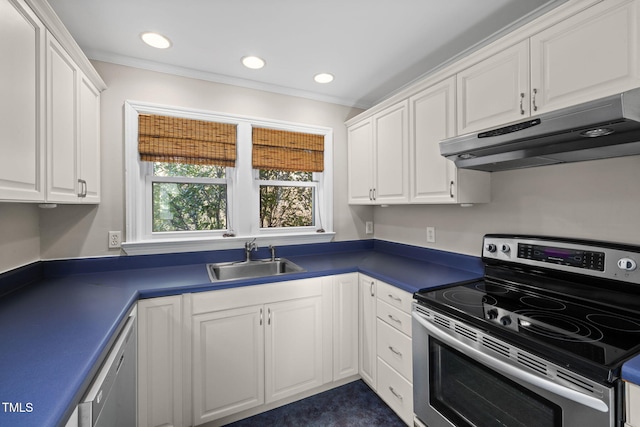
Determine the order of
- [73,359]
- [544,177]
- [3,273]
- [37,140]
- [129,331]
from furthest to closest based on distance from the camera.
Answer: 1. [544,177]
2. [3,273]
3. [129,331]
4. [37,140]
5. [73,359]

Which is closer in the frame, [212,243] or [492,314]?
[492,314]

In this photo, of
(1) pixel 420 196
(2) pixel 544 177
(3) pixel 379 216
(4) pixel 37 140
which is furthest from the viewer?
(3) pixel 379 216

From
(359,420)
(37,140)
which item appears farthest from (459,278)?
(37,140)

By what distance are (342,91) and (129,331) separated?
91.7 inches

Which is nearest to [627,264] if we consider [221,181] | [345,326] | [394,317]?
[394,317]

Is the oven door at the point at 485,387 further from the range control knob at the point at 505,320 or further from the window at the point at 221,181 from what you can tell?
the window at the point at 221,181

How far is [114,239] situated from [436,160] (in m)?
2.23

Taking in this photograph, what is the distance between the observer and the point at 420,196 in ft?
6.44

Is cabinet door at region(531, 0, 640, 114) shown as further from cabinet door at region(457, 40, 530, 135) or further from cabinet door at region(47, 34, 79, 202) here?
cabinet door at region(47, 34, 79, 202)

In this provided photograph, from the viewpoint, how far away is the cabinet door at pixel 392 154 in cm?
208

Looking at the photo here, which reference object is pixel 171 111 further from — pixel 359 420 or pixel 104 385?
pixel 359 420

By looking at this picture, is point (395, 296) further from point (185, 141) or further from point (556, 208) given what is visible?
point (185, 141)

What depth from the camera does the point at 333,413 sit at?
1.85m

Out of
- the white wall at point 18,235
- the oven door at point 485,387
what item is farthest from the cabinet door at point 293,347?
the white wall at point 18,235
